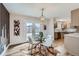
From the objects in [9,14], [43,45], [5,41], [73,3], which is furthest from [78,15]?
[5,41]

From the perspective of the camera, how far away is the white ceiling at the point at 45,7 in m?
2.42

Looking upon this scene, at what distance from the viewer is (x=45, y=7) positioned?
2473 millimetres

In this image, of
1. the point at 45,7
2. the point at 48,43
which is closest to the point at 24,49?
the point at 48,43

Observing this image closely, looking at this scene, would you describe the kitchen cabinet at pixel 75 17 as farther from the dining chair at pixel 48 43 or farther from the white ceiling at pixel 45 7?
the dining chair at pixel 48 43

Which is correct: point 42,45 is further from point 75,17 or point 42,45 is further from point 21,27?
point 75,17

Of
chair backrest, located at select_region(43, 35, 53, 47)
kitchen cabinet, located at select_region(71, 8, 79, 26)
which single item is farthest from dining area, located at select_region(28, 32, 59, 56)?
kitchen cabinet, located at select_region(71, 8, 79, 26)

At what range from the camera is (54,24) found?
104 inches

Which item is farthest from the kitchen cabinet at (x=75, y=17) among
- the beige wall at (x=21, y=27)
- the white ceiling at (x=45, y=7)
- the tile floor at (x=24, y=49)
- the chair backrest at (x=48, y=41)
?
the beige wall at (x=21, y=27)

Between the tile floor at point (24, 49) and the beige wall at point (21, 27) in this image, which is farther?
the beige wall at point (21, 27)

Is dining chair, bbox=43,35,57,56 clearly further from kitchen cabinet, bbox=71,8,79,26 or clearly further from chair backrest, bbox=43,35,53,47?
kitchen cabinet, bbox=71,8,79,26

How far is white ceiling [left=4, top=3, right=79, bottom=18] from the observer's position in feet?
7.95

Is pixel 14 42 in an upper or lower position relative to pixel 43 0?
lower

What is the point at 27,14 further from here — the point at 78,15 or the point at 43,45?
the point at 78,15

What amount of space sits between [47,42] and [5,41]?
982mm
